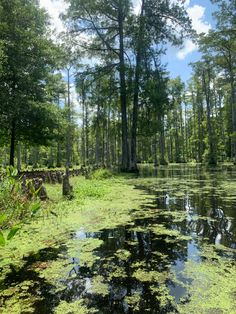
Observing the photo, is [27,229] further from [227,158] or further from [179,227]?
[227,158]

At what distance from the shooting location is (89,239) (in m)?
5.38

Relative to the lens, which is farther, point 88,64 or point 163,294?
point 88,64

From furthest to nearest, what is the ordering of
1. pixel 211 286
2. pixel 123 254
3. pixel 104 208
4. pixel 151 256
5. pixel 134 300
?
pixel 104 208
pixel 123 254
pixel 151 256
pixel 211 286
pixel 134 300

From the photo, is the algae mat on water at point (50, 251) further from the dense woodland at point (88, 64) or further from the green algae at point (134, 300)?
the dense woodland at point (88, 64)

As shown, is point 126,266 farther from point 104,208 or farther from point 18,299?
point 104,208

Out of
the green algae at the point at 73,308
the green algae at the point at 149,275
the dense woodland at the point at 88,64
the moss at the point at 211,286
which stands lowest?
the green algae at the point at 73,308

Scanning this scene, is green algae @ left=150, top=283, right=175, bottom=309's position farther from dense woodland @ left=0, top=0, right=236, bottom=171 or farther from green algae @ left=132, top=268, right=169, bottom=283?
dense woodland @ left=0, top=0, right=236, bottom=171

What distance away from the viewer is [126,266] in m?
4.02

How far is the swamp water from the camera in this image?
3.04m

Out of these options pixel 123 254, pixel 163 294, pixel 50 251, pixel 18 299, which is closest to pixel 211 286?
pixel 163 294

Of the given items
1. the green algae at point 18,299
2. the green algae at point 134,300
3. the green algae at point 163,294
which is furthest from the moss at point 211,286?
the green algae at point 18,299

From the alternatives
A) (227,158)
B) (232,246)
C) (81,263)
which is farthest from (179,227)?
(227,158)

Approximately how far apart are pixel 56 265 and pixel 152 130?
2107 cm

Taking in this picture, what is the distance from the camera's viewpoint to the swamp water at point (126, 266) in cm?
304
